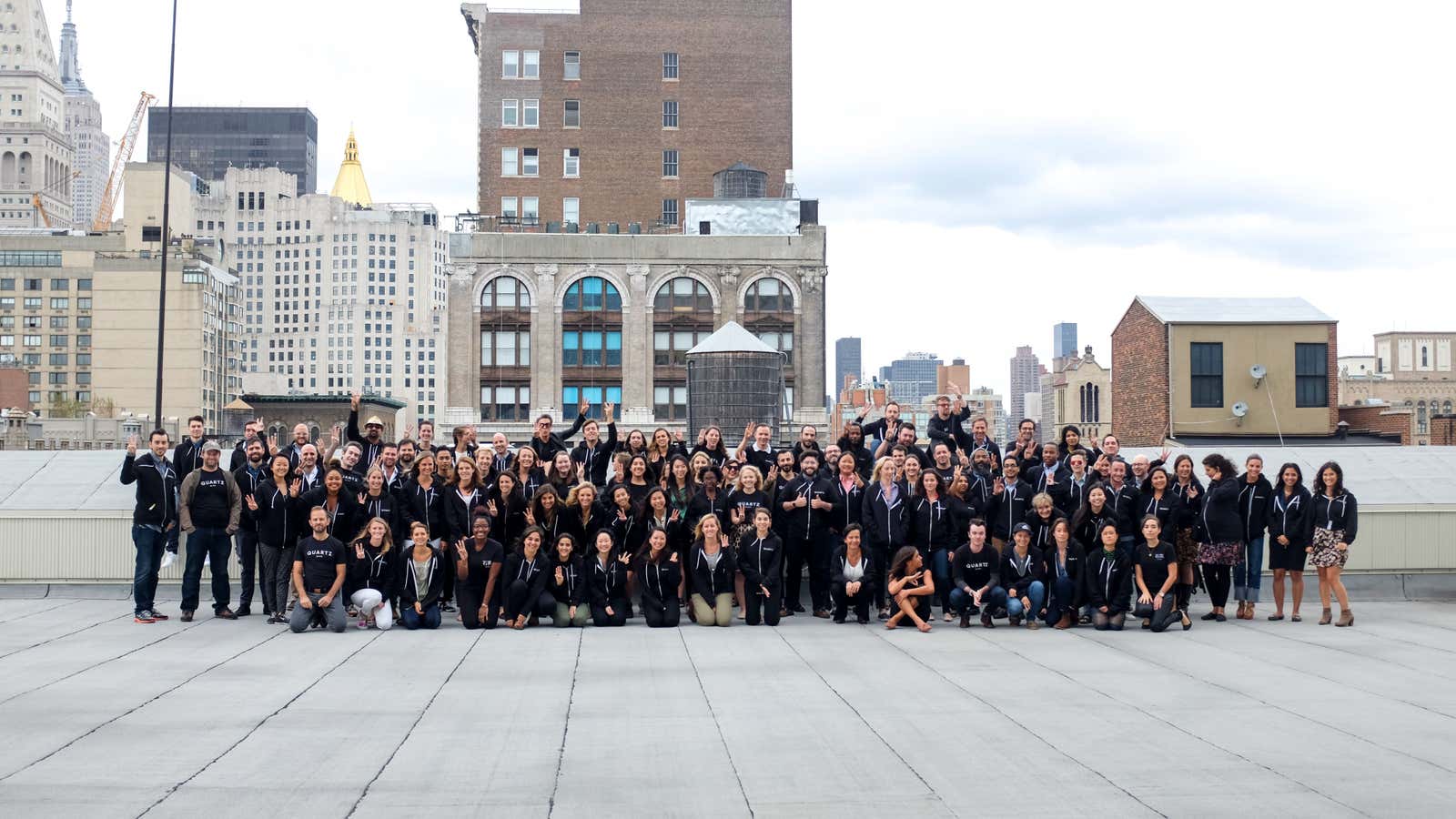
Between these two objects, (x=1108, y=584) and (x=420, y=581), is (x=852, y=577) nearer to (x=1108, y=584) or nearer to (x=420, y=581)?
(x=1108, y=584)

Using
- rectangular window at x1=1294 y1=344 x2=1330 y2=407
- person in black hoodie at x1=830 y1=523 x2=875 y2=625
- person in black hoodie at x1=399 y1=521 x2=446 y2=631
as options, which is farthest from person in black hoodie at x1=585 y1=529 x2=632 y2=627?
rectangular window at x1=1294 y1=344 x2=1330 y2=407

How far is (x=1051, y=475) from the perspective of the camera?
16.0 meters

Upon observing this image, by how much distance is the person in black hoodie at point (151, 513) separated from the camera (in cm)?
1488

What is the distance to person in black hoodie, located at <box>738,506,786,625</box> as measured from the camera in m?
14.9

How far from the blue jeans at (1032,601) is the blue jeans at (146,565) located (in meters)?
9.80

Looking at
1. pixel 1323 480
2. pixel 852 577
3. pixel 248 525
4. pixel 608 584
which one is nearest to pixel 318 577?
pixel 248 525

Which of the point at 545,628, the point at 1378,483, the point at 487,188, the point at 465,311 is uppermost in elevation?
the point at 487,188

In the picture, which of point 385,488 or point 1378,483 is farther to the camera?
point 1378,483

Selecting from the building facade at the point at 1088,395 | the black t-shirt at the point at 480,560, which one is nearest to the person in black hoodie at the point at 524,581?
the black t-shirt at the point at 480,560

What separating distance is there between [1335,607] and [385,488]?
39.5 feet

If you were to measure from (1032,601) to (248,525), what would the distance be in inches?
360

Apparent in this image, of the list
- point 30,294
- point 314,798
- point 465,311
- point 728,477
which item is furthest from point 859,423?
point 30,294

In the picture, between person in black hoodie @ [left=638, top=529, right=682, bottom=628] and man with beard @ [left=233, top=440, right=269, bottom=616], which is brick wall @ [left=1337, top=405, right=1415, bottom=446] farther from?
man with beard @ [left=233, top=440, right=269, bottom=616]

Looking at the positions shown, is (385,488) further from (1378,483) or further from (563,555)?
(1378,483)
